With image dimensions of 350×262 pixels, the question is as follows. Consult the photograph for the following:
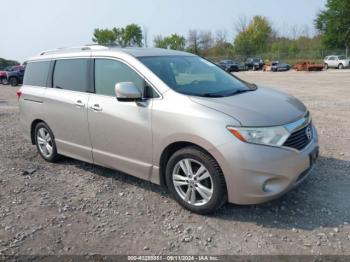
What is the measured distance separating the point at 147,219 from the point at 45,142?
268 centimetres

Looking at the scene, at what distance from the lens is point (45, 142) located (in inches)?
211

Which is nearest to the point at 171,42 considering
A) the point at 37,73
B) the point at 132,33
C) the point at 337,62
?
the point at 132,33

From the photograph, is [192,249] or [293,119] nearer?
[192,249]

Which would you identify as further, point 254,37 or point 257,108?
point 254,37

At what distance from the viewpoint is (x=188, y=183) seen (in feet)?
11.8

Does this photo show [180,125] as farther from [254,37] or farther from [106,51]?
[254,37]

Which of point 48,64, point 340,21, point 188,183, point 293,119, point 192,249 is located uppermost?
point 340,21

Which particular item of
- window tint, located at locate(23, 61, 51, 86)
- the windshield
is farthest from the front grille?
window tint, located at locate(23, 61, 51, 86)

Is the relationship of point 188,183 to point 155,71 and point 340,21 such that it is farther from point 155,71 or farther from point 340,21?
point 340,21

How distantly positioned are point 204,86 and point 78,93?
1787 millimetres

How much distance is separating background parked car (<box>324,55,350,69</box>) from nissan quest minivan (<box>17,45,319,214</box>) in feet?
135

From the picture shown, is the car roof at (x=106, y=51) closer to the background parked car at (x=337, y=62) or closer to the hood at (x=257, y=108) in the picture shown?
the hood at (x=257, y=108)

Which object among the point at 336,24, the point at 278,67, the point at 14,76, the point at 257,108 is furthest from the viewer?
the point at 336,24

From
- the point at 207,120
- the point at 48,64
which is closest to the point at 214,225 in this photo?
the point at 207,120
